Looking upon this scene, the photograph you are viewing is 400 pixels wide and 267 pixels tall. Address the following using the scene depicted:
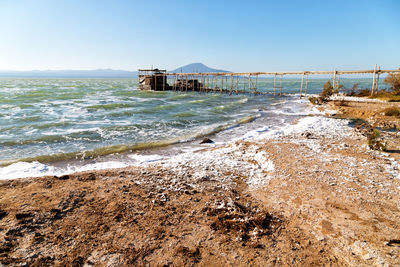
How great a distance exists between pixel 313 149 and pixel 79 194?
7.43m

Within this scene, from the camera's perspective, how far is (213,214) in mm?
4219

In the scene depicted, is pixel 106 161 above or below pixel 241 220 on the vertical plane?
below

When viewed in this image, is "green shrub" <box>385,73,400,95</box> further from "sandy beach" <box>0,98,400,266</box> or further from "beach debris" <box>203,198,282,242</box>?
"beach debris" <box>203,198,282,242</box>

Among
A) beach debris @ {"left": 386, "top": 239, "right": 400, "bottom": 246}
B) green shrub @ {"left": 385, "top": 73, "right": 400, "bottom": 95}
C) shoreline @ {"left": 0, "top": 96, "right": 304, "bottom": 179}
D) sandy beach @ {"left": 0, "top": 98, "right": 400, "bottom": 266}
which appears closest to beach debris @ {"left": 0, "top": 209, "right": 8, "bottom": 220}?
sandy beach @ {"left": 0, "top": 98, "right": 400, "bottom": 266}

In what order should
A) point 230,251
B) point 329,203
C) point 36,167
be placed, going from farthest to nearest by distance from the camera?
point 36,167
point 329,203
point 230,251

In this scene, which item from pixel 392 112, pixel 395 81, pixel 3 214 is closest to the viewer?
pixel 3 214

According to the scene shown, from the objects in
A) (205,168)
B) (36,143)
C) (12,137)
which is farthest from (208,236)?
(12,137)

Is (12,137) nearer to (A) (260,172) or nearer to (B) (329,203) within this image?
(A) (260,172)

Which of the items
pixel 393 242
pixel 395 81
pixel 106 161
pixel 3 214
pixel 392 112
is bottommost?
pixel 106 161

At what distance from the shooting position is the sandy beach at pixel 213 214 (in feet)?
10.5

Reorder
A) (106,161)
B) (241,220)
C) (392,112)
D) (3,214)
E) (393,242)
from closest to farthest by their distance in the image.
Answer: (393,242)
(241,220)
(3,214)
(106,161)
(392,112)

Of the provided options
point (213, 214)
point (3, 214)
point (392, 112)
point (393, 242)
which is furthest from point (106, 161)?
point (392, 112)

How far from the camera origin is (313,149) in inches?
313

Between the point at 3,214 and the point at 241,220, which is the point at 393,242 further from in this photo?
the point at 3,214
